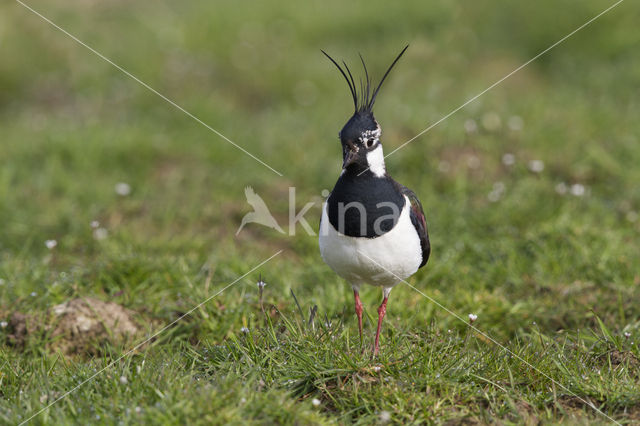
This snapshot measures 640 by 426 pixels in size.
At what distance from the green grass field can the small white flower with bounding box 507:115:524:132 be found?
4 cm

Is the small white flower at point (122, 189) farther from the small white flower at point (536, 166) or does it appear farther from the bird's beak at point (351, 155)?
the small white flower at point (536, 166)

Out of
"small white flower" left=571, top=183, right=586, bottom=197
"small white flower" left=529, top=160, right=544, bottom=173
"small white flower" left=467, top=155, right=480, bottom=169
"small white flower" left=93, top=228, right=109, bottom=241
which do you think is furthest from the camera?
"small white flower" left=467, top=155, right=480, bottom=169

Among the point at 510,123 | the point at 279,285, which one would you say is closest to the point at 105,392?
the point at 279,285

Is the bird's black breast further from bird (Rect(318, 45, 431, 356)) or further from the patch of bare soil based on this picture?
the patch of bare soil

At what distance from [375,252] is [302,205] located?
8.86 feet

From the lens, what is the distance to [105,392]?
3260mm

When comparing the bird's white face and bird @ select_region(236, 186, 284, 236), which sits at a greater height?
the bird's white face

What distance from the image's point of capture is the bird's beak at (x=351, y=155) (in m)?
3.53

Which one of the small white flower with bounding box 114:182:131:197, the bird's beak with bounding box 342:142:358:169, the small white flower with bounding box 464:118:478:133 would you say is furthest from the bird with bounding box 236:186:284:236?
the bird's beak with bounding box 342:142:358:169

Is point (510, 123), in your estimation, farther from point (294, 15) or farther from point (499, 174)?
point (294, 15)

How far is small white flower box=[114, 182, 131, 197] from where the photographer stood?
612cm

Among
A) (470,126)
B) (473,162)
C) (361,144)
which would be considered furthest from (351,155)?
(470,126)

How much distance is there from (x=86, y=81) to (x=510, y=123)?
16.2 feet

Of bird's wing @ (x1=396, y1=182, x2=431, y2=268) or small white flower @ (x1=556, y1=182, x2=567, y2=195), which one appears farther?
small white flower @ (x1=556, y1=182, x2=567, y2=195)
